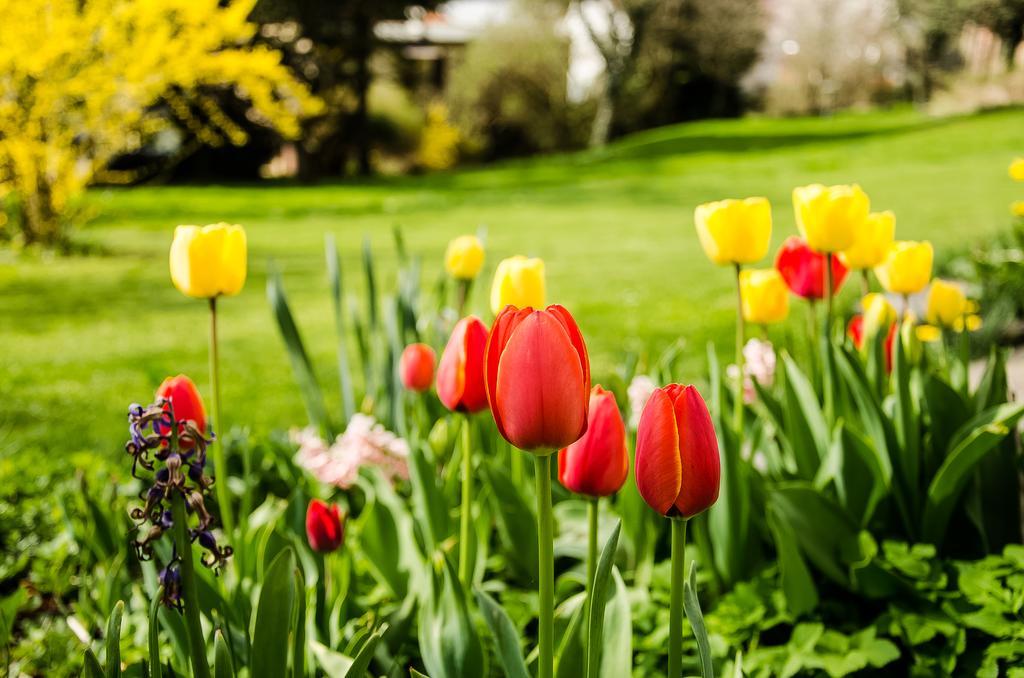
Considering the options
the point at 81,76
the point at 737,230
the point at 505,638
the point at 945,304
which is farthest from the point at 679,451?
the point at 81,76

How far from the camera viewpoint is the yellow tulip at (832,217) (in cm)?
162

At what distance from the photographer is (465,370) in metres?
1.32

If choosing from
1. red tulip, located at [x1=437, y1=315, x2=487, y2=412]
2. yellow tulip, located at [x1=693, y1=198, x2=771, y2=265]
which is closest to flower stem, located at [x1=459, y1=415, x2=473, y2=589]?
red tulip, located at [x1=437, y1=315, x2=487, y2=412]

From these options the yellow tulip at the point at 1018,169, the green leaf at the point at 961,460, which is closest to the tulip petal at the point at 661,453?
the green leaf at the point at 961,460

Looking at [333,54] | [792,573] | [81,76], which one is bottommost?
[792,573]

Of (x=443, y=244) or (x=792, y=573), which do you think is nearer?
(x=792, y=573)

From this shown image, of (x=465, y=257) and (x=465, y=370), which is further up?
(x=465, y=257)

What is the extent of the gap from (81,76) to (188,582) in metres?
7.55

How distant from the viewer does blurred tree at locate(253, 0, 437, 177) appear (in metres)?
17.2

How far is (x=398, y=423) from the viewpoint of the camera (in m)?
2.17

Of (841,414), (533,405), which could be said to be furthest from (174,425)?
(841,414)

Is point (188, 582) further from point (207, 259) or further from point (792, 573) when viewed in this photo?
point (792, 573)

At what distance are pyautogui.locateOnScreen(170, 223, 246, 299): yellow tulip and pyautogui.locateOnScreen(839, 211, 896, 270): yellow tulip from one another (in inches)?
43.6

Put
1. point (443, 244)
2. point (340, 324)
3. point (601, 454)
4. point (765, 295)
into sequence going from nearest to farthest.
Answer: point (601, 454) < point (765, 295) < point (340, 324) < point (443, 244)
